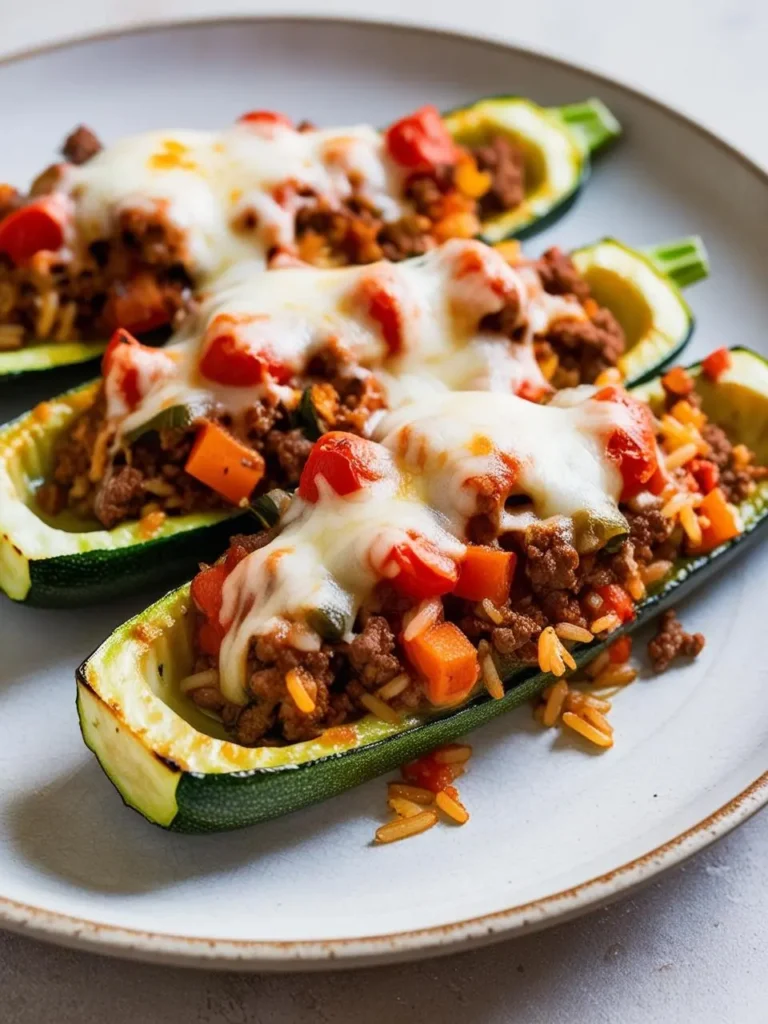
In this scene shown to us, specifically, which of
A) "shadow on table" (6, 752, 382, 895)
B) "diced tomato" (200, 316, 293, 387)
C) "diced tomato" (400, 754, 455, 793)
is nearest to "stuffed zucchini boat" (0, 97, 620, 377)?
"diced tomato" (200, 316, 293, 387)

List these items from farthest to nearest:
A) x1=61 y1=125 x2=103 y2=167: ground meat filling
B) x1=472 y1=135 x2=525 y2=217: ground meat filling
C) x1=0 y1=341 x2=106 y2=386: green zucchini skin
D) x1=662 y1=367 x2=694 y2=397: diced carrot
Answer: x1=472 y1=135 x2=525 y2=217: ground meat filling → x1=61 y1=125 x2=103 y2=167: ground meat filling → x1=0 y1=341 x2=106 y2=386: green zucchini skin → x1=662 y1=367 x2=694 y2=397: diced carrot

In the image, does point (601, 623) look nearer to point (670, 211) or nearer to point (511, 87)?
point (670, 211)

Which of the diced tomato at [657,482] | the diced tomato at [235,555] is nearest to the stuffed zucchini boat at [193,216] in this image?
the diced tomato at [235,555]

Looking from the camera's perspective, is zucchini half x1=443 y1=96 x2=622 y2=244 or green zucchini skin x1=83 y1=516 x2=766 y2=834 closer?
green zucchini skin x1=83 y1=516 x2=766 y2=834

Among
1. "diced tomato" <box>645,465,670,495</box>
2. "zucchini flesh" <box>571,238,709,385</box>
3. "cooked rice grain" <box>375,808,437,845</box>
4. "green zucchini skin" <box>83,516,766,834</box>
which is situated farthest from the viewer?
"zucchini flesh" <box>571,238,709,385</box>

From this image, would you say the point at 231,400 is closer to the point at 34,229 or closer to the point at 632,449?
the point at 34,229

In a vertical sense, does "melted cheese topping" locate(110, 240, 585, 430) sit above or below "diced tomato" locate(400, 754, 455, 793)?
above

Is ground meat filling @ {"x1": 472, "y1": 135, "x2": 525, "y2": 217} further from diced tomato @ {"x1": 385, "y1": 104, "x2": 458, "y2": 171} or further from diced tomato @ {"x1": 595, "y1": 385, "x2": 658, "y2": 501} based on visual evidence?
diced tomato @ {"x1": 595, "y1": 385, "x2": 658, "y2": 501}

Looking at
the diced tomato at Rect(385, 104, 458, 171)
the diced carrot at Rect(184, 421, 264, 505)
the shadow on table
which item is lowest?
the shadow on table
